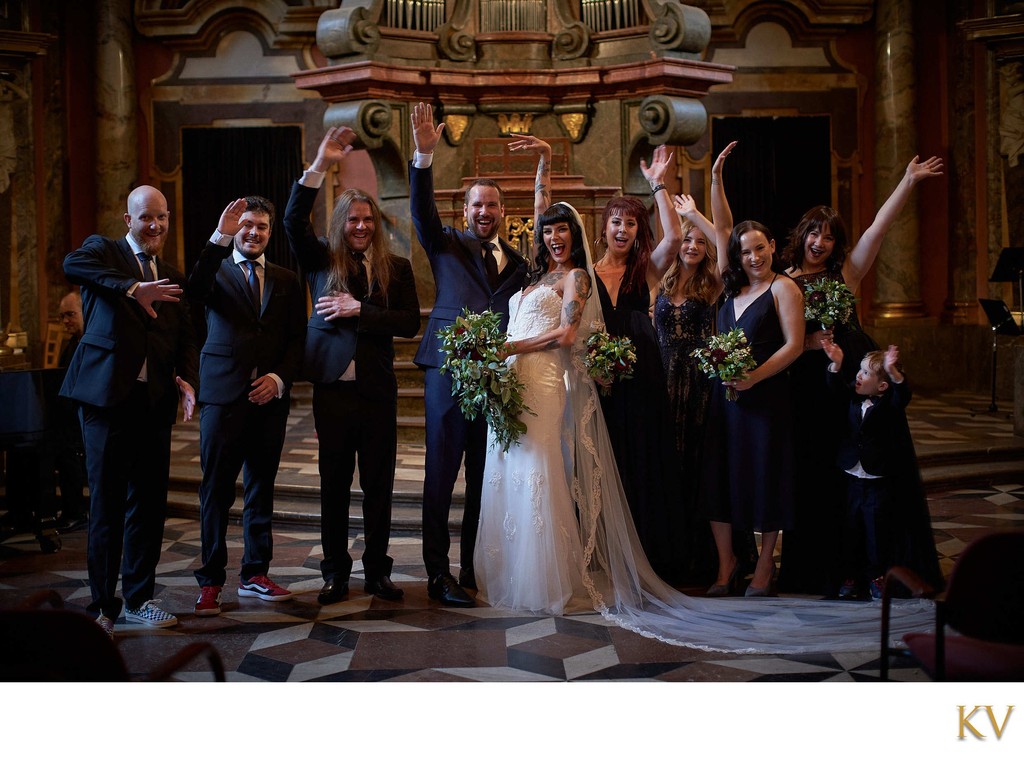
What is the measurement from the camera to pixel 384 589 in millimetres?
5039

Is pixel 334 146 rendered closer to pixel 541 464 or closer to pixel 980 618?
pixel 541 464

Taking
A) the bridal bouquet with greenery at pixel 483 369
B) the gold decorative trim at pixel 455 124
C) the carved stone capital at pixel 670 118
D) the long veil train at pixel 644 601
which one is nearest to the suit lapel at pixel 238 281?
the bridal bouquet with greenery at pixel 483 369

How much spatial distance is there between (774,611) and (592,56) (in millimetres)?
5604

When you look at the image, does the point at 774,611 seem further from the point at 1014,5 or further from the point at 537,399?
the point at 1014,5

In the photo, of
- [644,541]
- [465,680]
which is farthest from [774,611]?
[465,680]

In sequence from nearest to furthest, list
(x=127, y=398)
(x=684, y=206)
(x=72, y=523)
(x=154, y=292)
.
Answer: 1. (x=154, y=292)
2. (x=127, y=398)
3. (x=684, y=206)
4. (x=72, y=523)

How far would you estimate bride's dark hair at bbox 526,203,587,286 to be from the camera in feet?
16.0

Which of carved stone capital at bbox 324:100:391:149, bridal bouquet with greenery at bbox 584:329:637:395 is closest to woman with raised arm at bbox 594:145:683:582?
bridal bouquet with greenery at bbox 584:329:637:395

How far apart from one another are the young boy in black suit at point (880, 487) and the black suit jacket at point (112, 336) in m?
2.71

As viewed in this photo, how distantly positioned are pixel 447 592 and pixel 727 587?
1.18 m

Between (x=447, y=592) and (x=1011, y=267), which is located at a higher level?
(x=1011, y=267)

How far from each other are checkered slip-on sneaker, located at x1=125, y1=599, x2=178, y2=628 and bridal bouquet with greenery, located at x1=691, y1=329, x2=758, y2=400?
2.35 metres

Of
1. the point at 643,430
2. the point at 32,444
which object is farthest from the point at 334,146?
the point at 32,444

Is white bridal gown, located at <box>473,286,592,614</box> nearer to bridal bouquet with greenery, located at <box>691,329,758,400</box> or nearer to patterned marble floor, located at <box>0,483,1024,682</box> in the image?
patterned marble floor, located at <box>0,483,1024,682</box>
